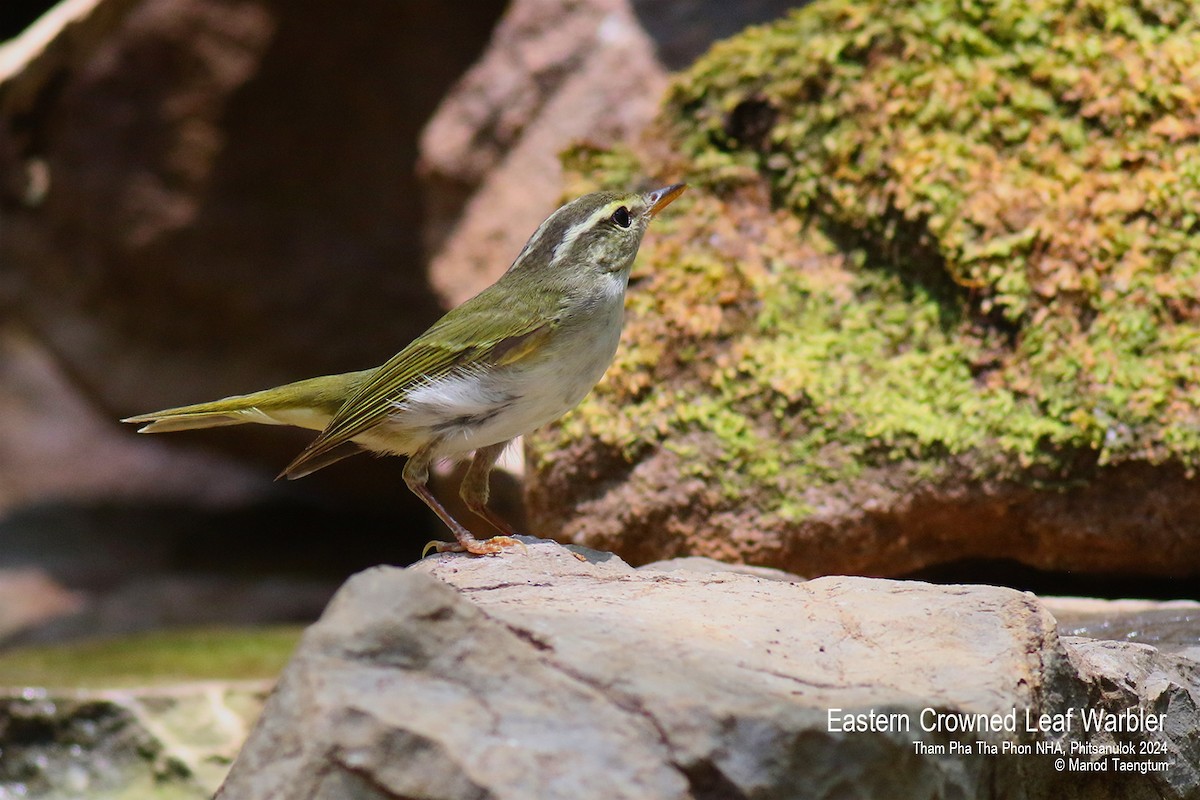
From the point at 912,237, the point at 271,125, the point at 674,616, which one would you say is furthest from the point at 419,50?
the point at 674,616

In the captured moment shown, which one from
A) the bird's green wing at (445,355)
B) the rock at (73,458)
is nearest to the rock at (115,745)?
the bird's green wing at (445,355)

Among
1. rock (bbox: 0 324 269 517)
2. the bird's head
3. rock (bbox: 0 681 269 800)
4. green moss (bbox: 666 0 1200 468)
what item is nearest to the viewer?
the bird's head

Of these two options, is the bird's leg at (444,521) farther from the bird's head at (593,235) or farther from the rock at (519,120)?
the rock at (519,120)

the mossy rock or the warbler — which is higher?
the warbler

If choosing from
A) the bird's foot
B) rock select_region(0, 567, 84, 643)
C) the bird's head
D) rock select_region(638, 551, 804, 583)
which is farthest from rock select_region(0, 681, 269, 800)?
rock select_region(0, 567, 84, 643)

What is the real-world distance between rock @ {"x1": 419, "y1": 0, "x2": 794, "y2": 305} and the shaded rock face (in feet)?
14.2

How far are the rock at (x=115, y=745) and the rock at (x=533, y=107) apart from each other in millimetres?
2889

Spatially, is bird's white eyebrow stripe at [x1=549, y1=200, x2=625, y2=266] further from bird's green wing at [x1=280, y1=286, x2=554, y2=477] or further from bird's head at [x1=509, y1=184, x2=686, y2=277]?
bird's green wing at [x1=280, y1=286, x2=554, y2=477]

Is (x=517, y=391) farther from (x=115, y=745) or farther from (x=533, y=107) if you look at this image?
(x=533, y=107)

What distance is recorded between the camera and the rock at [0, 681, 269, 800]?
5.38m

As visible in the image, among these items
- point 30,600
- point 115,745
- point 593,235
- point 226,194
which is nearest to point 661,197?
point 593,235

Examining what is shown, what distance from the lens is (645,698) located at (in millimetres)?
2484

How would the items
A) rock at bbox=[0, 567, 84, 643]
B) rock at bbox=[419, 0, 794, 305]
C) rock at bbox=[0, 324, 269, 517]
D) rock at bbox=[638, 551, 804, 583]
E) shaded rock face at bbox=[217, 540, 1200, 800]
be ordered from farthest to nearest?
rock at bbox=[0, 324, 269, 517] < rock at bbox=[0, 567, 84, 643] < rock at bbox=[419, 0, 794, 305] < rock at bbox=[638, 551, 804, 583] < shaded rock face at bbox=[217, 540, 1200, 800]

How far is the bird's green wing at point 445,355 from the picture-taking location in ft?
14.7
